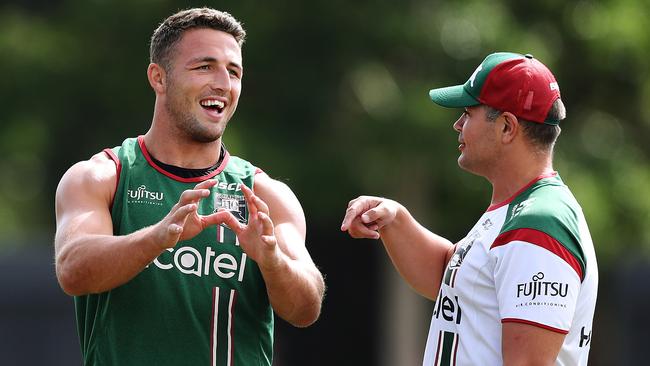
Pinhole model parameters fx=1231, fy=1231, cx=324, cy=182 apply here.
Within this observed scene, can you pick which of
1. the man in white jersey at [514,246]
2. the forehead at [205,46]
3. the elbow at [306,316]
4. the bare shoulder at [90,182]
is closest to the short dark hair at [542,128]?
the man in white jersey at [514,246]

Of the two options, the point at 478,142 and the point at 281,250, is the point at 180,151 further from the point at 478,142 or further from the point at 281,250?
the point at 478,142

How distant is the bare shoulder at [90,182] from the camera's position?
4.86 m

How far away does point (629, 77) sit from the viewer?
48.3 feet

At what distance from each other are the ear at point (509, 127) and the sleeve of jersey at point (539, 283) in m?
0.46

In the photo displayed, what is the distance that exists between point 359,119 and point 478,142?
32.2 ft

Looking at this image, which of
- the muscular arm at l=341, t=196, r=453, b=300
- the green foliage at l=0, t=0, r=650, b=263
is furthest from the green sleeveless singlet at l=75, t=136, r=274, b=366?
the green foliage at l=0, t=0, r=650, b=263

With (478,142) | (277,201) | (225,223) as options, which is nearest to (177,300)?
(225,223)

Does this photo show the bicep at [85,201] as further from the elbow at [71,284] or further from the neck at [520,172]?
the neck at [520,172]

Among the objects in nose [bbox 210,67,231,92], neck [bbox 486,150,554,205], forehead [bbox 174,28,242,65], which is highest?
forehead [bbox 174,28,242,65]

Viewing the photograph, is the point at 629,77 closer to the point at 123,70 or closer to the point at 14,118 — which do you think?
the point at 123,70

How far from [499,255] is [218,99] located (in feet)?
4.48

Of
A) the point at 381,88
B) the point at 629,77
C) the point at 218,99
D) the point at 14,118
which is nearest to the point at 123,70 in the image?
the point at 14,118

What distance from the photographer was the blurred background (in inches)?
540

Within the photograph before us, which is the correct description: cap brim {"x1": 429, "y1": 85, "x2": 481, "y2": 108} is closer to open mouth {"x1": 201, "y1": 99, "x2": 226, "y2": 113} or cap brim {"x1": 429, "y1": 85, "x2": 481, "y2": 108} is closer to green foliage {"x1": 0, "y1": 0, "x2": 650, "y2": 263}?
open mouth {"x1": 201, "y1": 99, "x2": 226, "y2": 113}
